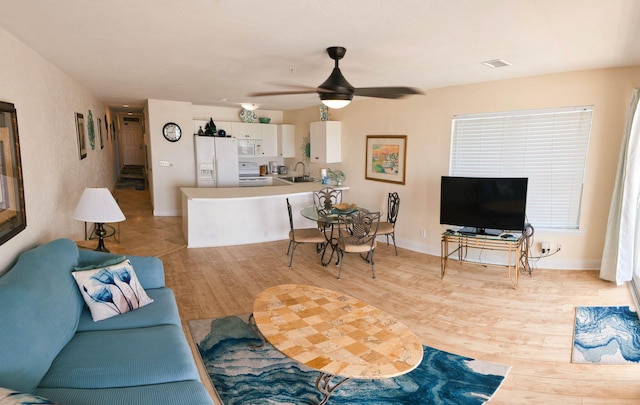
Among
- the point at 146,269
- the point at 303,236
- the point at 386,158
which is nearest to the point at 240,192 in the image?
the point at 303,236

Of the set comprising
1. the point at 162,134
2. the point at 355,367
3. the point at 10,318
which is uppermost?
the point at 162,134

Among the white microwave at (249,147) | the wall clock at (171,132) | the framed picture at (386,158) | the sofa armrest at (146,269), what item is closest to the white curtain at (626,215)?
the framed picture at (386,158)

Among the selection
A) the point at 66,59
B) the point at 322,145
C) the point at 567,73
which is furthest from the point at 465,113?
the point at 66,59

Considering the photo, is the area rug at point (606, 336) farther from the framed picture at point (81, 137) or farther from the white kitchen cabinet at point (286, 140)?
the white kitchen cabinet at point (286, 140)

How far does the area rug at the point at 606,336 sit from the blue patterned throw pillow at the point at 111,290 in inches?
132

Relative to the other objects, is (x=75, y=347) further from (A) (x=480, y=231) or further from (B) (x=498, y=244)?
(B) (x=498, y=244)

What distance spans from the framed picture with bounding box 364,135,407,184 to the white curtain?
2.67 m

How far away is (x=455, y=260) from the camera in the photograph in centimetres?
523

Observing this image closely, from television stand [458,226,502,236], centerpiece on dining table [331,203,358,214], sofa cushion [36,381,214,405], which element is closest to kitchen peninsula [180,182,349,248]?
centerpiece on dining table [331,203,358,214]

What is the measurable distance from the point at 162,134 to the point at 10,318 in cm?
619

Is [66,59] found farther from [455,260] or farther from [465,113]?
[455,260]

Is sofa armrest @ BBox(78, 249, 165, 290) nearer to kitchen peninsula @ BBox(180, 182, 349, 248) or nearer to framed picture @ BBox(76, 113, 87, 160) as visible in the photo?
kitchen peninsula @ BBox(180, 182, 349, 248)

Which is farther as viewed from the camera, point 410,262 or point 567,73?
point 410,262

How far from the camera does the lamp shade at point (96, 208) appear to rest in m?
3.25
